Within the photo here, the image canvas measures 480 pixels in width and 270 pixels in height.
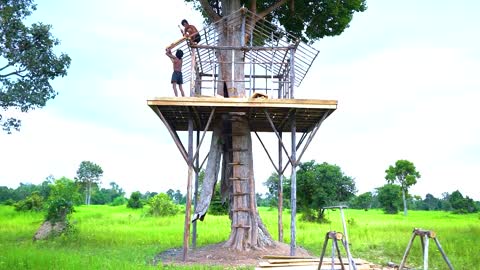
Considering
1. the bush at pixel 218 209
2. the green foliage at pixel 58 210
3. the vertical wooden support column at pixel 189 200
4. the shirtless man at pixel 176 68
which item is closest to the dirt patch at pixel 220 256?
the vertical wooden support column at pixel 189 200

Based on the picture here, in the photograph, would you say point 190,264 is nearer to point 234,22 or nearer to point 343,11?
point 234,22

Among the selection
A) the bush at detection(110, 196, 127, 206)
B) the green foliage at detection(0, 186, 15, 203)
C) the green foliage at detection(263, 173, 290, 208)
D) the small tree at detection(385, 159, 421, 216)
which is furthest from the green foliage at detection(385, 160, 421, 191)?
the green foliage at detection(0, 186, 15, 203)

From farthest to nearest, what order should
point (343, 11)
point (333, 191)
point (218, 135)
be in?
point (333, 191) < point (343, 11) < point (218, 135)

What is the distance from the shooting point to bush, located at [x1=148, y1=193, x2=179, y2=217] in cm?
3247

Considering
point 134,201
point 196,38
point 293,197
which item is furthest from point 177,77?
point 134,201

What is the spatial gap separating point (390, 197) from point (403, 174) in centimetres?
325

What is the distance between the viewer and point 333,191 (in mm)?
28969

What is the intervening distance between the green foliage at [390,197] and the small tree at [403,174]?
2.83ft

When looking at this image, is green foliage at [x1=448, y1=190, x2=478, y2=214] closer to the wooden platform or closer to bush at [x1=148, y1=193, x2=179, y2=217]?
bush at [x1=148, y1=193, x2=179, y2=217]

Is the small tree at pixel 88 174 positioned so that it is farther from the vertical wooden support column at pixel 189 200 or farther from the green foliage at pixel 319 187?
the vertical wooden support column at pixel 189 200

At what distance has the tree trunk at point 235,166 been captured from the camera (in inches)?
564

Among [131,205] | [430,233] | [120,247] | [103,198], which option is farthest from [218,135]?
[103,198]

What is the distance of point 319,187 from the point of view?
28828 millimetres

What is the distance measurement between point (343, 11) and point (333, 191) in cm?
1385
